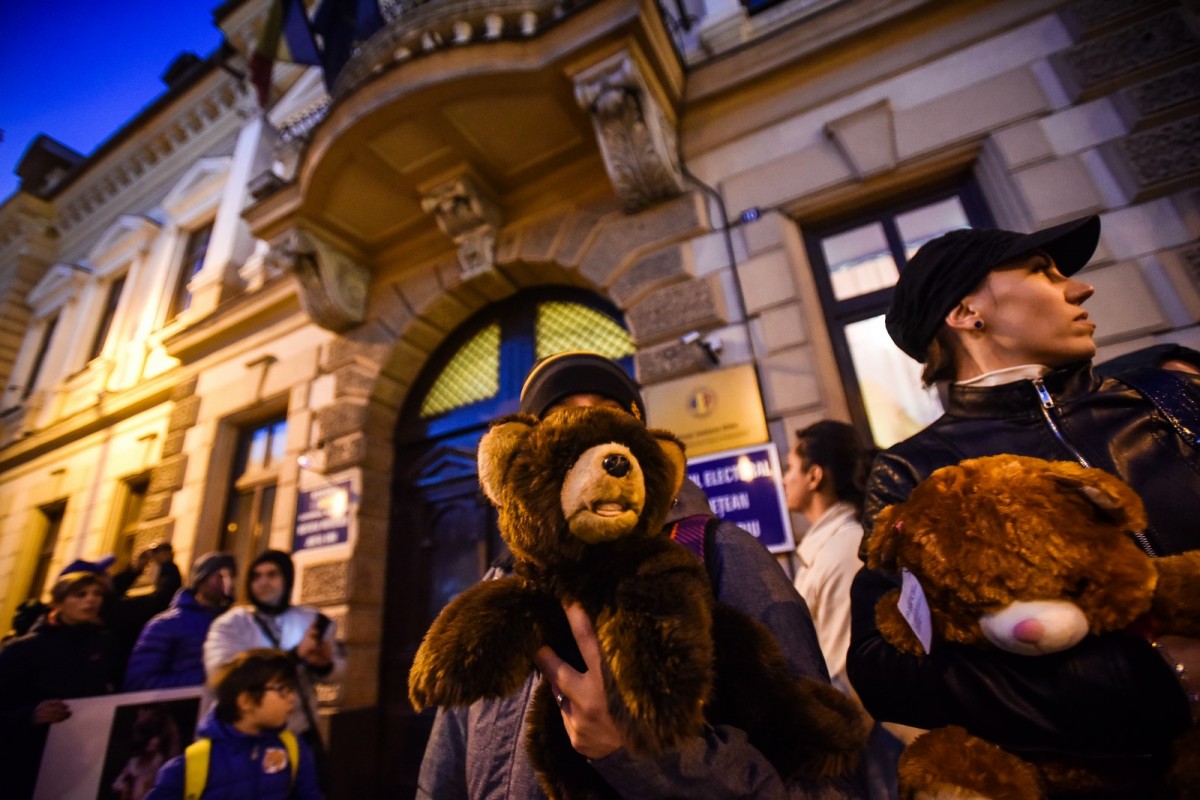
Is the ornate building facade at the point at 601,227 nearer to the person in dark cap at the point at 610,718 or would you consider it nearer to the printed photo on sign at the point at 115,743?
the printed photo on sign at the point at 115,743

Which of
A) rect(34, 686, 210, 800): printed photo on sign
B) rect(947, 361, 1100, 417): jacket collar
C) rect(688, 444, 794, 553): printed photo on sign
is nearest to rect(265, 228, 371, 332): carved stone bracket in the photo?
rect(34, 686, 210, 800): printed photo on sign

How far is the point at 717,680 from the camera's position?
2.68 ft

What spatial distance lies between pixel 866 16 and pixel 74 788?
6407 mm

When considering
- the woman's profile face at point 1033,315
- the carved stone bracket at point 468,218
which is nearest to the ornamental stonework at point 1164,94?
the woman's profile face at point 1033,315

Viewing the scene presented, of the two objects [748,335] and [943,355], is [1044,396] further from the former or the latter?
[748,335]

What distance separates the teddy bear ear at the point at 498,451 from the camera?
816 millimetres

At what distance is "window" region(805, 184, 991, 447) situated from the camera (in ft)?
9.89

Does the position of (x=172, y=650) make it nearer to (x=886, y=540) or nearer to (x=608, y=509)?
(x=608, y=509)

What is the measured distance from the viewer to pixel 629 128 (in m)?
3.51

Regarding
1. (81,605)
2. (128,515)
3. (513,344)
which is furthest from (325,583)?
(128,515)

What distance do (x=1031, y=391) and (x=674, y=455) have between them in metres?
0.88

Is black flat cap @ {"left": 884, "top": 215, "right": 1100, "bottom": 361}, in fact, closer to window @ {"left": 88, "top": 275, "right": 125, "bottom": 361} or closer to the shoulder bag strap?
the shoulder bag strap

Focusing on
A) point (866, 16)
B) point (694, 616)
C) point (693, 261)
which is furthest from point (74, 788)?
point (866, 16)

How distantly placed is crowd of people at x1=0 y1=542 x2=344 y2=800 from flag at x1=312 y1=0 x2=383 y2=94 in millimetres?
4784
